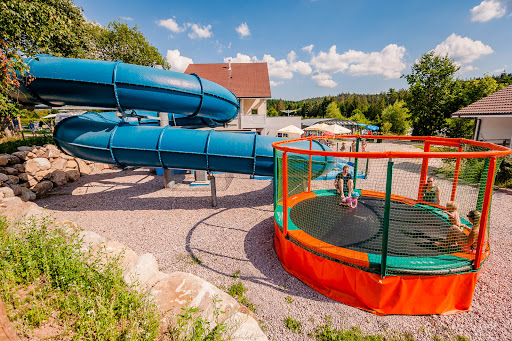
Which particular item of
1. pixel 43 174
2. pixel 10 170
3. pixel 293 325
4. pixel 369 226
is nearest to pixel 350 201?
pixel 369 226

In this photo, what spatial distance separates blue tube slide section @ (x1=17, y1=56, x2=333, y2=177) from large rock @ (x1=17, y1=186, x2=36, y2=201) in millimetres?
2235

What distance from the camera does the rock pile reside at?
7.84 meters

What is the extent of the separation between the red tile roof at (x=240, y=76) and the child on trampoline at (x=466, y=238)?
18.2m

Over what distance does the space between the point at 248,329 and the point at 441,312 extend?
2819 millimetres

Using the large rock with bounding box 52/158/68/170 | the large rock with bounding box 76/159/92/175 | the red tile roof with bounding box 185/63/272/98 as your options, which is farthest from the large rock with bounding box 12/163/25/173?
the red tile roof with bounding box 185/63/272/98

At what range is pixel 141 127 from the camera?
6.89 meters

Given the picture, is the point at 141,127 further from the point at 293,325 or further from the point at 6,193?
the point at 293,325

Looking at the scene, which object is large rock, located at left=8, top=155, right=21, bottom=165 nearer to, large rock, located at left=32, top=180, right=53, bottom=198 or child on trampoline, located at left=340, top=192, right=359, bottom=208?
large rock, located at left=32, top=180, right=53, bottom=198

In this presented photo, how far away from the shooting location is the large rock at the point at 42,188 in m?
8.41

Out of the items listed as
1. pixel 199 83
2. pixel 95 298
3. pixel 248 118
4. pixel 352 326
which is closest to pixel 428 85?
pixel 248 118

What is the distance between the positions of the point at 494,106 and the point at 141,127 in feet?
57.6

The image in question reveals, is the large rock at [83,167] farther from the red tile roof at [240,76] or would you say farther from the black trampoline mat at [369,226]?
the red tile roof at [240,76]

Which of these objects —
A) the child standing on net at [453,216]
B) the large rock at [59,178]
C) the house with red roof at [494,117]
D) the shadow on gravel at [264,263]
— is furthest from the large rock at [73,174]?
the house with red roof at [494,117]

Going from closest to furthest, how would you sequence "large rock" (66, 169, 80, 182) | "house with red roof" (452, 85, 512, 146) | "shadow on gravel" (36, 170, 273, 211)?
"shadow on gravel" (36, 170, 273, 211), "large rock" (66, 169, 80, 182), "house with red roof" (452, 85, 512, 146)
